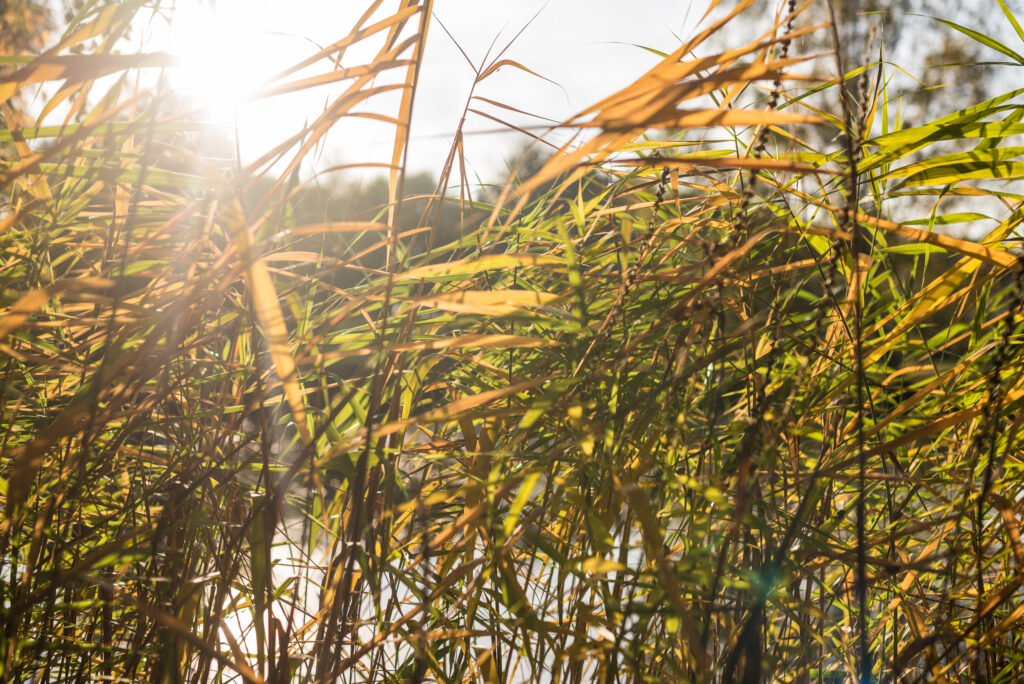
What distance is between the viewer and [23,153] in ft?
1.49

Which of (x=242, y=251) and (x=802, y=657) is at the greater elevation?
(x=242, y=251)

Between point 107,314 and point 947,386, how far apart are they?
2.44 ft

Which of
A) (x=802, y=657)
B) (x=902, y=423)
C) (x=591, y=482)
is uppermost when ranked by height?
(x=902, y=423)

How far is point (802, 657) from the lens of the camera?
1.81 feet

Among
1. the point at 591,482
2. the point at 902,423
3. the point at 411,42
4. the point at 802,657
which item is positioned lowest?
the point at 802,657

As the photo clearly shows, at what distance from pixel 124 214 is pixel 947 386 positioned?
0.73m

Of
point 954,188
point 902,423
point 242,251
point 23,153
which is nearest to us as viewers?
point 242,251

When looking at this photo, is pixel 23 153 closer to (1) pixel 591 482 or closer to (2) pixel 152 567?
(2) pixel 152 567

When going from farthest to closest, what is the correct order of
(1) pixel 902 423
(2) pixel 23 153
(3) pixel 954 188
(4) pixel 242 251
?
(1) pixel 902 423, (3) pixel 954 188, (2) pixel 23 153, (4) pixel 242 251

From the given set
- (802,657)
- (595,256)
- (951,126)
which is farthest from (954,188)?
(802,657)

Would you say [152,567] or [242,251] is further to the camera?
[152,567]

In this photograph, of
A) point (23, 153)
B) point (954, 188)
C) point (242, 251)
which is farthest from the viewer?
point (954, 188)

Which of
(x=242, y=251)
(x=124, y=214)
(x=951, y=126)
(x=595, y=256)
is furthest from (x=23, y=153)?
(x=951, y=126)

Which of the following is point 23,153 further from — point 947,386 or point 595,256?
point 947,386
